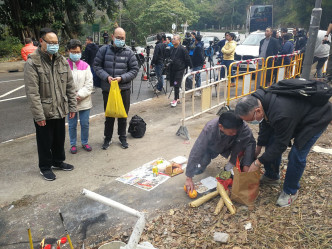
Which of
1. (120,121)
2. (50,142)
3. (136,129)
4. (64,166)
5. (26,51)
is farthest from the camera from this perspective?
(26,51)

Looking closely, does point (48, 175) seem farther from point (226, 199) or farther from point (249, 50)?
point (249, 50)

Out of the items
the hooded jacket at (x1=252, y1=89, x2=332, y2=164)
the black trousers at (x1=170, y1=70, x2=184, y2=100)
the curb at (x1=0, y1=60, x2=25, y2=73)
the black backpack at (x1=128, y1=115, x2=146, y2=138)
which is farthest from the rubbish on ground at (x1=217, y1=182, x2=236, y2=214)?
the curb at (x1=0, y1=60, x2=25, y2=73)

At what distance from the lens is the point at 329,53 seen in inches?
366

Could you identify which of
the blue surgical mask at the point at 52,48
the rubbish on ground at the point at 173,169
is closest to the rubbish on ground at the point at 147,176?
the rubbish on ground at the point at 173,169

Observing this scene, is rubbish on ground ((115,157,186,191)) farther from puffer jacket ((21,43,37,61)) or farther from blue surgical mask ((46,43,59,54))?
puffer jacket ((21,43,37,61))

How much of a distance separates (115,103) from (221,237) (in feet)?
8.81

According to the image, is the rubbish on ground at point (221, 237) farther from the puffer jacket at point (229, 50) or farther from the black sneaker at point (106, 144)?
the puffer jacket at point (229, 50)

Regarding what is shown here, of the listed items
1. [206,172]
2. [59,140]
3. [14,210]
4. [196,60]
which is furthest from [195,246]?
[196,60]

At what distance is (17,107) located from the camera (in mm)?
7754

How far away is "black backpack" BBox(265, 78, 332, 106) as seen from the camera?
2.84 metres

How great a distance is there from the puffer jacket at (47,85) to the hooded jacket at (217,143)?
6.09 feet

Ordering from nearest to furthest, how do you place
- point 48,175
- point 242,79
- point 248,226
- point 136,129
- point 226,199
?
point 248,226 → point 226,199 → point 48,175 → point 136,129 → point 242,79

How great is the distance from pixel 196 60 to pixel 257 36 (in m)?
5.51

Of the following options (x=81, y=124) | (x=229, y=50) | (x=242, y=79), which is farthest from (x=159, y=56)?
(x=81, y=124)
